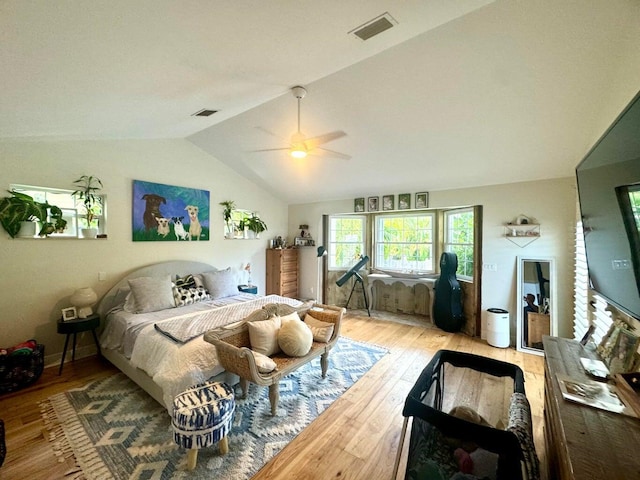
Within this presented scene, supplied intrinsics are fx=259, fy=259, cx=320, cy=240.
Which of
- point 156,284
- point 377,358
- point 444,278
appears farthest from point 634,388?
point 156,284

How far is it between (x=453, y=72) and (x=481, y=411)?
2.56m

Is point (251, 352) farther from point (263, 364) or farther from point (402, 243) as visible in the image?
point (402, 243)

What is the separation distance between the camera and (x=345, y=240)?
5.88 meters

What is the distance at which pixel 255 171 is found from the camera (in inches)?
193

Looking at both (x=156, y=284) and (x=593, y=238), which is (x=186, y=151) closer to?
(x=156, y=284)

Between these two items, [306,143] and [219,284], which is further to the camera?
[219,284]

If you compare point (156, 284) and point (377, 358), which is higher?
point (156, 284)

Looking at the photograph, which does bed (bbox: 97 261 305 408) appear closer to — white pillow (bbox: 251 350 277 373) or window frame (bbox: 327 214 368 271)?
white pillow (bbox: 251 350 277 373)

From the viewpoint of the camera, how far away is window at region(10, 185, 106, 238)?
3.00m

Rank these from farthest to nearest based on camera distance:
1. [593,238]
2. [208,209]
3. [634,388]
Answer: [208,209] < [593,238] < [634,388]

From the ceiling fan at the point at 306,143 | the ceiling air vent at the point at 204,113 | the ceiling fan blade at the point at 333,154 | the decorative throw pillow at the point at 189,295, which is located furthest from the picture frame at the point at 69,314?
the ceiling fan blade at the point at 333,154

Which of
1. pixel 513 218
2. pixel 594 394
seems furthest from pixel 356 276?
pixel 594 394

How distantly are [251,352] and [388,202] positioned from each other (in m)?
3.77

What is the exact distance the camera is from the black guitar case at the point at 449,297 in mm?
4176
